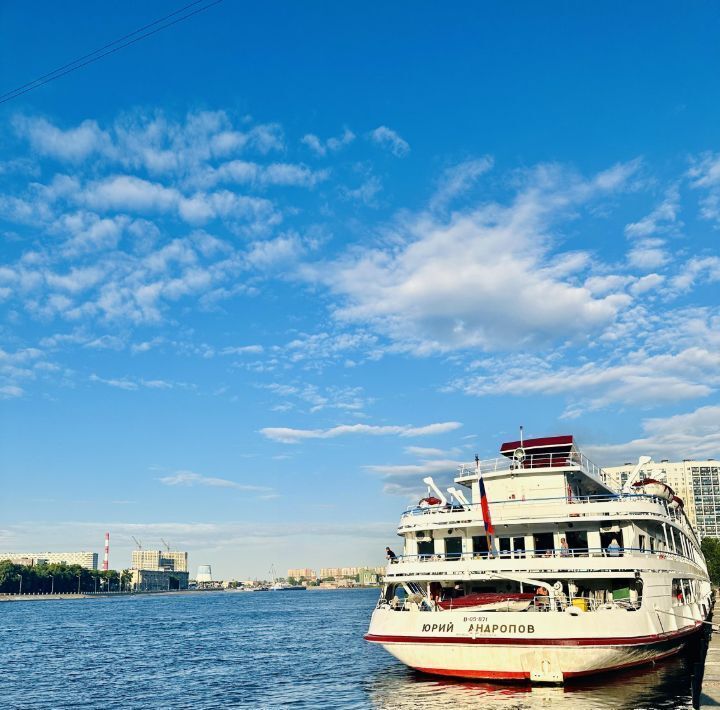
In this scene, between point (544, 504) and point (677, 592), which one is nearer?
point (544, 504)

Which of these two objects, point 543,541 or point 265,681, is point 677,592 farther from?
point 265,681

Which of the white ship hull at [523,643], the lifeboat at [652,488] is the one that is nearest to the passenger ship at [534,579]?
the white ship hull at [523,643]

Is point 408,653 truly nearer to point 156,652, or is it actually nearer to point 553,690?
point 553,690

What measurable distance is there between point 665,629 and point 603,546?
13.6ft

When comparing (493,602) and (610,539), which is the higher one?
(610,539)

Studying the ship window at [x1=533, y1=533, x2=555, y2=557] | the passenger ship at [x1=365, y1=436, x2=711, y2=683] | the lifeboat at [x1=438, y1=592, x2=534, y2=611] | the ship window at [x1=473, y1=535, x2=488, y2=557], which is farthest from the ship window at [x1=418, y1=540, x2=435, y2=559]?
the ship window at [x1=533, y1=533, x2=555, y2=557]

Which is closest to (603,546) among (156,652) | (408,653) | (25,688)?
(408,653)

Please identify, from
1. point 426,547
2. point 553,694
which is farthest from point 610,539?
point 426,547

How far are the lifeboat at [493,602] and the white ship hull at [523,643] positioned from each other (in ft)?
2.60

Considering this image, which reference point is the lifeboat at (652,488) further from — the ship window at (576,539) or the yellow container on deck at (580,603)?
the yellow container on deck at (580,603)

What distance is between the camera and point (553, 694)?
85.4ft

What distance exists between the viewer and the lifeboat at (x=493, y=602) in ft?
90.5

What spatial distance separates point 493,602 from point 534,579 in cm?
214

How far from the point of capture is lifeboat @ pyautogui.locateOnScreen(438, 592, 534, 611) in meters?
27.6
